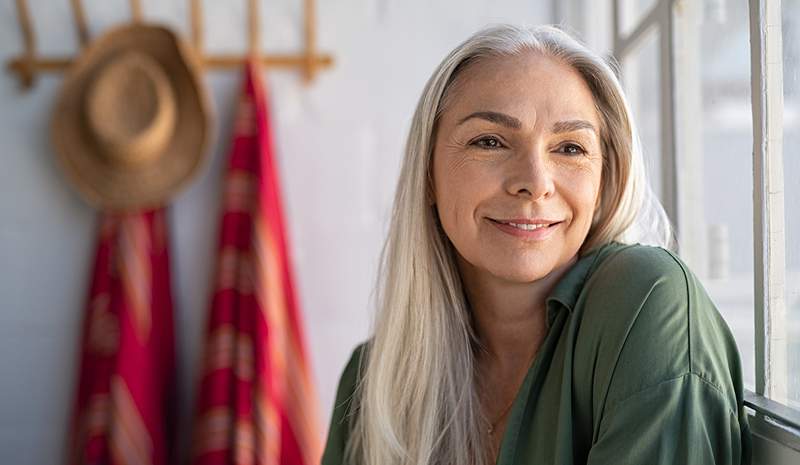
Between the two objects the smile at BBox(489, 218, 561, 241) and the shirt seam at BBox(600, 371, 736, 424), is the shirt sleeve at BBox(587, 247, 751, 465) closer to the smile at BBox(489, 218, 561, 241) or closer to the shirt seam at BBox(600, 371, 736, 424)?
the shirt seam at BBox(600, 371, 736, 424)

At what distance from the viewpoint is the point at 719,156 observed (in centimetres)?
133

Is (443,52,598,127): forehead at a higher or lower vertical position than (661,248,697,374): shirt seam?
higher

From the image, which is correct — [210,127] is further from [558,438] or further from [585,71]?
[558,438]

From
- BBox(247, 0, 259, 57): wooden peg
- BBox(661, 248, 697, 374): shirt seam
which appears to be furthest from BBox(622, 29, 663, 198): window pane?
BBox(247, 0, 259, 57): wooden peg

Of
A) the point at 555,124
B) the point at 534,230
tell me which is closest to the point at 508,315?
the point at 534,230

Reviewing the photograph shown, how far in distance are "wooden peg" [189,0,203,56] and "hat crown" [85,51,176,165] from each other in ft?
0.40

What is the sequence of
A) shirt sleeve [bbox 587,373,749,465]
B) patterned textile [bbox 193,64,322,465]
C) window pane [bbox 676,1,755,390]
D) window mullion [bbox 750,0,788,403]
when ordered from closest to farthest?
shirt sleeve [bbox 587,373,749,465] → window mullion [bbox 750,0,788,403] → window pane [bbox 676,1,755,390] → patterned textile [bbox 193,64,322,465]

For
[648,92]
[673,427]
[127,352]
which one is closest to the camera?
[673,427]

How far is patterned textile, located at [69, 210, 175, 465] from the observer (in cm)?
210

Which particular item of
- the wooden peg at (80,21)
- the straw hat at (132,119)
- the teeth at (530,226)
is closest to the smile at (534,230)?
the teeth at (530,226)

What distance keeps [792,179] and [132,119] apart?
1676mm

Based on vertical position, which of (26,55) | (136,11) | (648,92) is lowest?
(648,92)

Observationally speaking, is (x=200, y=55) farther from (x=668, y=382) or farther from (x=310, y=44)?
(x=668, y=382)

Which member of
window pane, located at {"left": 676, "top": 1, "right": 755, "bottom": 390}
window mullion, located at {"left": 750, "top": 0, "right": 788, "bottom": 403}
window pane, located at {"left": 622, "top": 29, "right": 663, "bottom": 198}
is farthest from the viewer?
window pane, located at {"left": 622, "top": 29, "right": 663, "bottom": 198}
